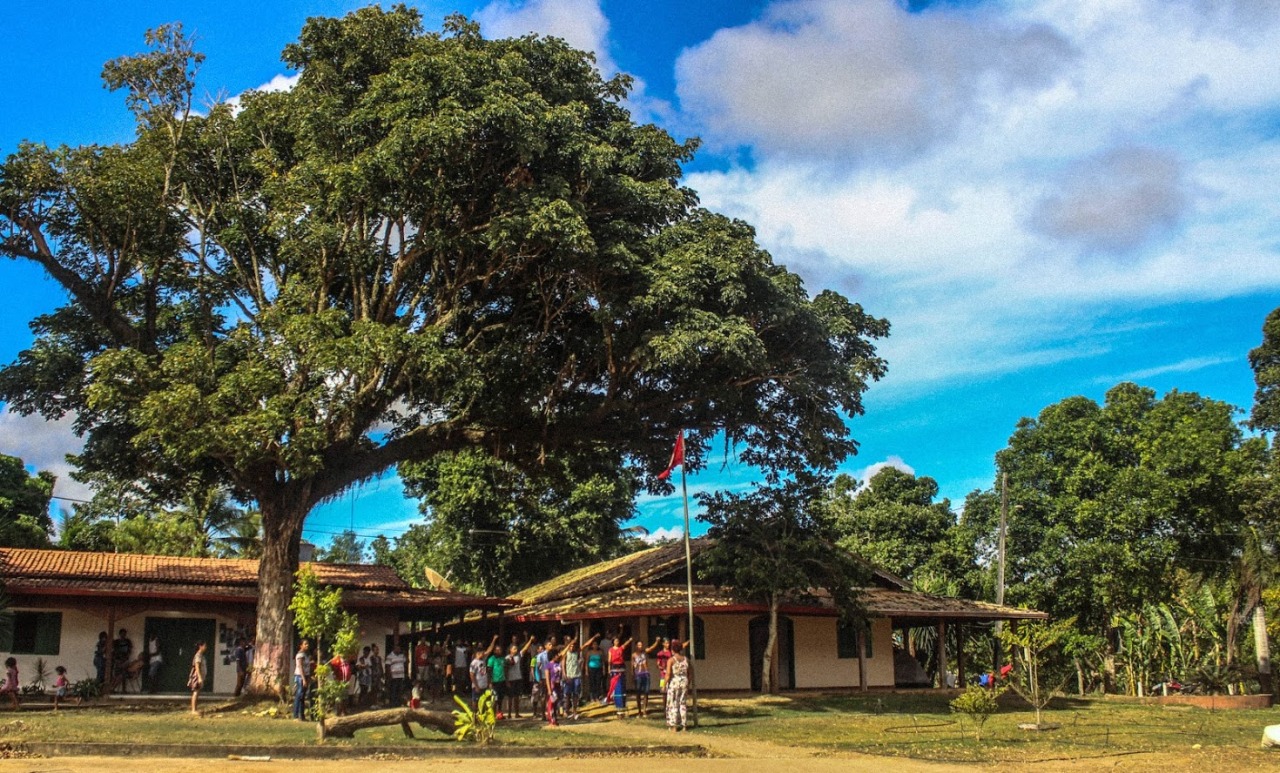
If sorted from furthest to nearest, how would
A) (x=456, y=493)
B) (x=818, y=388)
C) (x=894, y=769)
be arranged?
(x=456, y=493) < (x=818, y=388) < (x=894, y=769)

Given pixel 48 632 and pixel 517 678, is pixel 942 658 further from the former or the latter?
pixel 48 632

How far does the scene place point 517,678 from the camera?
21703mm

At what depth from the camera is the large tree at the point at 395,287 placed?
20156 millimetres

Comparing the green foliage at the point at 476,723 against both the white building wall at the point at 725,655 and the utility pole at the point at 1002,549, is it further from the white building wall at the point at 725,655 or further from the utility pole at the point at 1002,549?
the utility pole at the point at 1002,549

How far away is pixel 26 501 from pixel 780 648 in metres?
30.8

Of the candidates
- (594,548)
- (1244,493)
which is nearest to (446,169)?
(594,548)

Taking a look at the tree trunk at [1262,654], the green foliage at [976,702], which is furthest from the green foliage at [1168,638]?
the green foliage at [976,702]

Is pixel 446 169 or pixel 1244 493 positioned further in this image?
pixel 1244 493

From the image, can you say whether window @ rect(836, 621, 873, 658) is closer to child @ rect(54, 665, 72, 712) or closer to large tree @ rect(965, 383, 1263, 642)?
large tree @ rect(965, 383, 1263, 642)

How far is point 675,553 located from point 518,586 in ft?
47.6

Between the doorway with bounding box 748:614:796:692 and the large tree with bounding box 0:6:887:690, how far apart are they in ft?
18.4

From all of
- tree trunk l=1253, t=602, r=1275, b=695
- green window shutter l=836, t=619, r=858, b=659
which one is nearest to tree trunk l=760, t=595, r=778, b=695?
green window shutter l=836, t=619, r=858, b=659

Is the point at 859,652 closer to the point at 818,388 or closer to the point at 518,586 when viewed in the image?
the point at 818,388

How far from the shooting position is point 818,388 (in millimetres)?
22984
